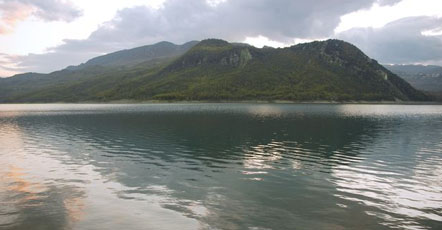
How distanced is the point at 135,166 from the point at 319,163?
24.5 metres

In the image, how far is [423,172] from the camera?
119ft

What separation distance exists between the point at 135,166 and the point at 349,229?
2740 centimetres

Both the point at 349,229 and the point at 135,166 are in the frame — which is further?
the point at 135,166

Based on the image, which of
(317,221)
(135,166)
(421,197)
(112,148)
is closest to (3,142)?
(112,148)

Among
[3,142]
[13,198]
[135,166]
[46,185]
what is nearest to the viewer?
[13,198]

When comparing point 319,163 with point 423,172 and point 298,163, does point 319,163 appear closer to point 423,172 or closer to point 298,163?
point 298,163

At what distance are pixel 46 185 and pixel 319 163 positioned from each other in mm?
32586

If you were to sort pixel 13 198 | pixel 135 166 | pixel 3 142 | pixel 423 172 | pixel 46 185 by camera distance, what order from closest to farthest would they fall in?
1. pixel 13 198
2. pixel 46 185
3. pixel 423 172
4. pixel 135 166
5. pixel 3 142

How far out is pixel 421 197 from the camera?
1044 inches

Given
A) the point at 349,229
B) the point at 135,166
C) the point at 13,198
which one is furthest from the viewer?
the point at 135,166

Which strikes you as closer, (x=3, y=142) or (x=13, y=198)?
(x=13, y=198)

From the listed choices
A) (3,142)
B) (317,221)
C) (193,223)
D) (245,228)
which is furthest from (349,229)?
(3,142)

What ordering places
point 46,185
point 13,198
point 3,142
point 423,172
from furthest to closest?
1. point 3,142
2. point 423,172
3. point 46,185
4. point 13,198

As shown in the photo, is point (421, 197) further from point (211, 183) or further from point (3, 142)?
point (3, 142)
